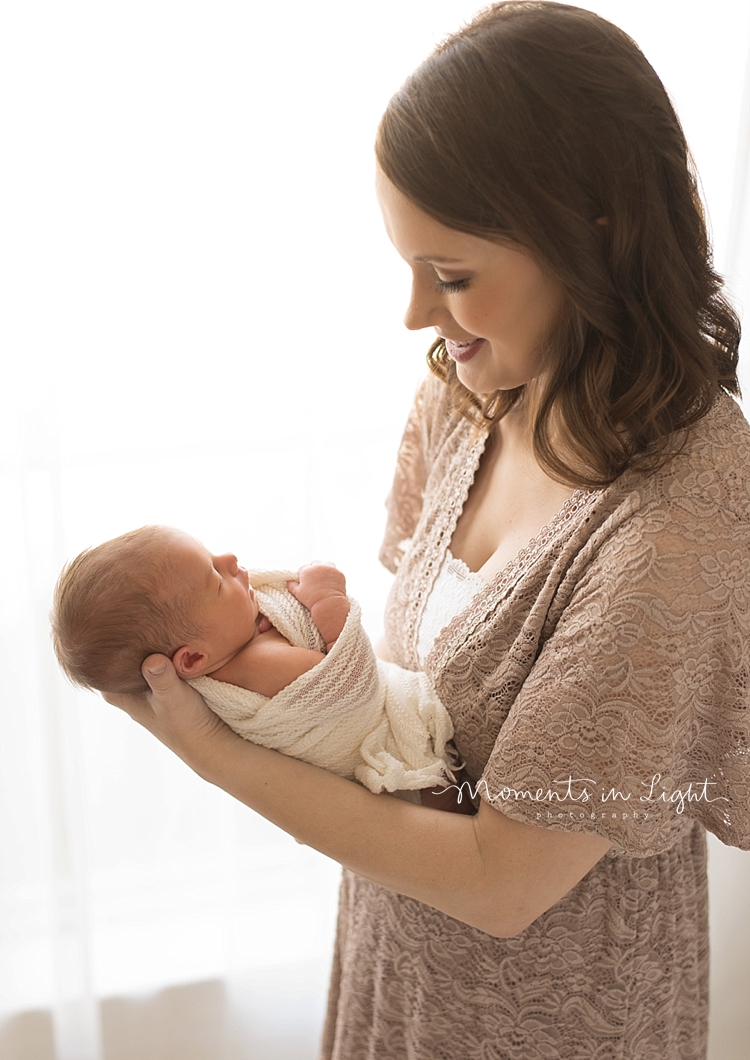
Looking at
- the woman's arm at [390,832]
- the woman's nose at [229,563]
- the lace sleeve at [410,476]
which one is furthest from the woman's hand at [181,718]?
the lace sleeve at [410,476]

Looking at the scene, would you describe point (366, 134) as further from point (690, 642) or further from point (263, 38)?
point (690, 642)

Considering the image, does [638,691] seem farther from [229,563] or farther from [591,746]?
[229,563]

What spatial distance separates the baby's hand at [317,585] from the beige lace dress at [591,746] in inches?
4.8

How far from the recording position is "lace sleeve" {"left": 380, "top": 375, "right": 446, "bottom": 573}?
4.58ft

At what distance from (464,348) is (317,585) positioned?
0.36 m

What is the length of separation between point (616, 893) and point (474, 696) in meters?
0.31

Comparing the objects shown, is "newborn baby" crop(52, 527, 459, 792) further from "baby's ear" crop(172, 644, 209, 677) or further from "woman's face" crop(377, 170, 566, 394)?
"woman's face" crop(377, 170, 566, 394)

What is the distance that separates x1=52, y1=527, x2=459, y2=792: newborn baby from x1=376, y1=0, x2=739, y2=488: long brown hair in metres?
0.35

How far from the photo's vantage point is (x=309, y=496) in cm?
168

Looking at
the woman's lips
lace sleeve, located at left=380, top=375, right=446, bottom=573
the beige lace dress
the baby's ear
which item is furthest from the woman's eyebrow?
the baby's ear

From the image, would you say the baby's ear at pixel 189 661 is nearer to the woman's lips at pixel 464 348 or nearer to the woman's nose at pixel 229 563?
the woman's nose at pixel 229 563

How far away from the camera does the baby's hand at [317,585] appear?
1.18 meters

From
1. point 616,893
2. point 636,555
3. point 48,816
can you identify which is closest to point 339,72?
point 636,555

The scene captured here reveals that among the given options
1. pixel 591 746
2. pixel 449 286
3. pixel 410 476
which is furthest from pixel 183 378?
pixel 591 746
